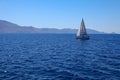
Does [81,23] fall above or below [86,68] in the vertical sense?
above

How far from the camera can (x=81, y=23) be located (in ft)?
391

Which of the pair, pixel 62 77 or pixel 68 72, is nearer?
pixel 62 77

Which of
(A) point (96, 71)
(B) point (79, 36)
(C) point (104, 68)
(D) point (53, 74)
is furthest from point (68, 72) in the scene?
(B) point (79, 36)

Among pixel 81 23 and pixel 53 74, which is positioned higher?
pixel 81 23

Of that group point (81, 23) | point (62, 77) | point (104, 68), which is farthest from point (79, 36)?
point (62, 77)

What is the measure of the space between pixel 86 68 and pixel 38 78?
442 inches

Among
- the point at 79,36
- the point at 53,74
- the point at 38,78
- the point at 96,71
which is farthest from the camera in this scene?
the point at 79,36

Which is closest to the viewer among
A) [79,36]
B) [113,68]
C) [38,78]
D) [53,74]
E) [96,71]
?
[38,78]

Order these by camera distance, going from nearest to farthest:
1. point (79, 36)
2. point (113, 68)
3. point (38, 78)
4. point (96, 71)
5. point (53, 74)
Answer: point (38, 78) < point (53, 74) < point (96, 71) < point (113, 68) < point (79, 36)

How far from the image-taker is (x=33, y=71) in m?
34.3

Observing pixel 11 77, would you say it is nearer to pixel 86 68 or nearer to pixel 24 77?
pixel 24 77

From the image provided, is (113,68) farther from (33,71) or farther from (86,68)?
(33,71)

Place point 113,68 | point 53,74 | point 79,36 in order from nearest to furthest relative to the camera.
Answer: point 53,74, point 113,68, point 79,36

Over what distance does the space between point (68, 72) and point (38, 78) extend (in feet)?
20.6
